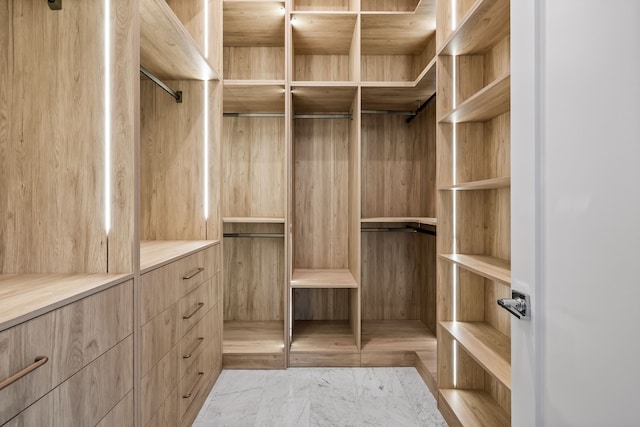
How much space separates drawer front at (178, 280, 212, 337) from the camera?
170 cm

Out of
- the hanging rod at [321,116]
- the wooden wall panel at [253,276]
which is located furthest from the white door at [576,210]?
the wooden wall panel at [253,276]

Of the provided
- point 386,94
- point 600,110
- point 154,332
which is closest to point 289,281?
point 154,332

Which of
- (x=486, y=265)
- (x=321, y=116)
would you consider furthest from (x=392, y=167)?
(x=486, y=265)

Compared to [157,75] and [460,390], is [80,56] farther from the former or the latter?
[460,390]

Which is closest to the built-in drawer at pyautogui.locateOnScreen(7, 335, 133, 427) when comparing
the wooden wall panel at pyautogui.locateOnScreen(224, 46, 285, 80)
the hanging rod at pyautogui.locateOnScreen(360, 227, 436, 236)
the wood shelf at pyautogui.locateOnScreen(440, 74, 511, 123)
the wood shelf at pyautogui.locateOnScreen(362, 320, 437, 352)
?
the wood shelf at pyautogui.locateOnScreen(440, 74, 511, 123)

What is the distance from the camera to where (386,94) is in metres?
2.62

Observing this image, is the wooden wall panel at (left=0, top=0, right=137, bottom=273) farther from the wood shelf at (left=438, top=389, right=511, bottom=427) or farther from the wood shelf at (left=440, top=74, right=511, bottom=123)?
the wood shelf at (left=438, top=389, right=511, bottom=427)

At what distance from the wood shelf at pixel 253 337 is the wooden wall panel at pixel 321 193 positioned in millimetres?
551

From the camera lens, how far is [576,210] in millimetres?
772

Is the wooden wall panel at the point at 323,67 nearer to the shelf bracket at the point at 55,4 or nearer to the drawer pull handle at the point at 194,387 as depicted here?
the shelf bracket at the point at 55,4

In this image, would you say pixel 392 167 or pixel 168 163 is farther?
pixel 392 167

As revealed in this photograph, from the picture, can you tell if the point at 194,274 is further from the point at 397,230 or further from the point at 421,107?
the point at 421,107

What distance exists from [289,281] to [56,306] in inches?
64.4

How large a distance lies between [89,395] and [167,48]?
155 cm
